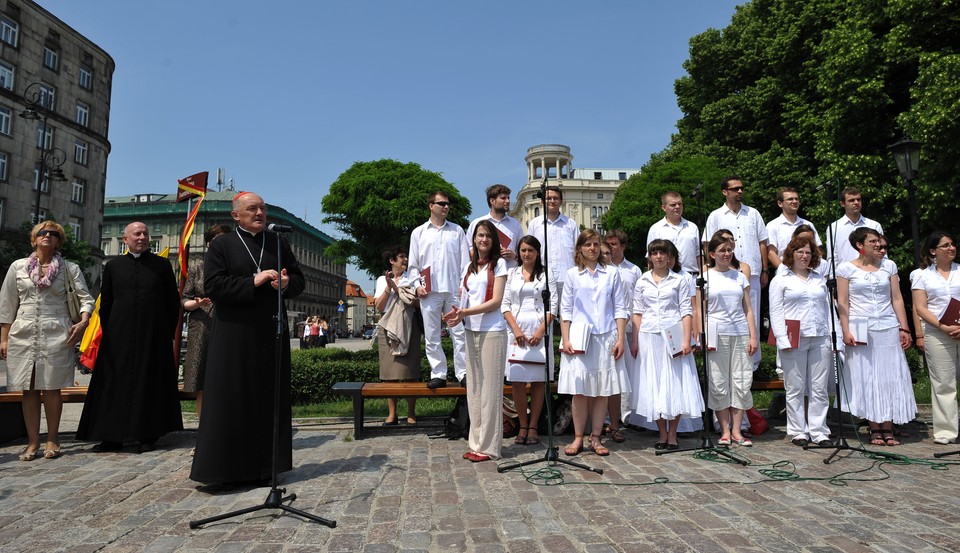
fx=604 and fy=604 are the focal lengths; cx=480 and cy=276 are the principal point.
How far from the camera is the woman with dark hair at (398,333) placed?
7.47 meters

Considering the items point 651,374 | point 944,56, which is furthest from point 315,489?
point 944,56

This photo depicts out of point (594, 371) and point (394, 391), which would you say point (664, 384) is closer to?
point (594, 371)

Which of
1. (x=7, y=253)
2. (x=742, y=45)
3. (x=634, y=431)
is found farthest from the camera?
(x=7, y=253)

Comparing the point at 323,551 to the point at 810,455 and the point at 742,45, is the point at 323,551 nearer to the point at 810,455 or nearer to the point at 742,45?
the point at 810,455

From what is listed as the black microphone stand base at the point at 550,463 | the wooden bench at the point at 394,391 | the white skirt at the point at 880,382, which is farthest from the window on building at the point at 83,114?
the white skirt at the point at 880,382

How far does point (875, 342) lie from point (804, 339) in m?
0.85

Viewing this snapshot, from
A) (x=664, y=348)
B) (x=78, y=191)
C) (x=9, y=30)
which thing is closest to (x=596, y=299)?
(x=664, y=348)

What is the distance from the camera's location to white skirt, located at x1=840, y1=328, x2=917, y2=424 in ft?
21.6

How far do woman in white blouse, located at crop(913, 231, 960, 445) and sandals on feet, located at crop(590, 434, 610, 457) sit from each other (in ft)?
12.4

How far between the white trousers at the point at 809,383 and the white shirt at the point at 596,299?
2.05 m

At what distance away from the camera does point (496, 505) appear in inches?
169

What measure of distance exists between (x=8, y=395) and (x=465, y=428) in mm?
5085

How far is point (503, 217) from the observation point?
25.7 ft

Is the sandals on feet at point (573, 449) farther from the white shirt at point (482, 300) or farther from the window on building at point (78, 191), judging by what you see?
the window on building at point (78, 191)
